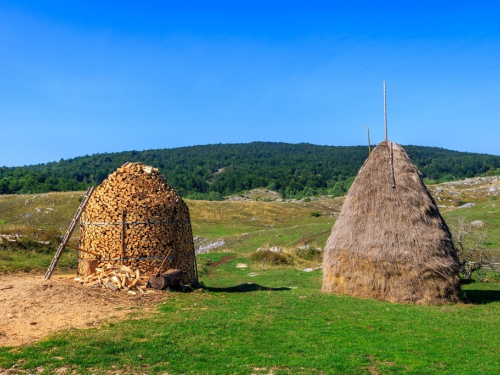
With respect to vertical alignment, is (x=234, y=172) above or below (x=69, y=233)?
above

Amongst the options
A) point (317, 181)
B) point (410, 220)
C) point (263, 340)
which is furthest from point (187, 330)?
point (317, 181)

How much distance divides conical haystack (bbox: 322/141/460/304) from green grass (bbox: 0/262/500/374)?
0.86m

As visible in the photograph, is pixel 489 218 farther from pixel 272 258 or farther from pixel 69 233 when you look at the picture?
pixel 69 233

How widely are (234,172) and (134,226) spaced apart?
12650cm

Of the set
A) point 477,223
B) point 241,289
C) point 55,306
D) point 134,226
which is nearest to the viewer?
point 55,306

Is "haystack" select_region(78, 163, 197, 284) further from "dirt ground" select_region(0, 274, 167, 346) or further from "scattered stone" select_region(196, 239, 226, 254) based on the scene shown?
"scattered stone" select_region(196, 239, 226, 254)

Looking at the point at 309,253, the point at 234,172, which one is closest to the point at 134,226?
the point at 309,253

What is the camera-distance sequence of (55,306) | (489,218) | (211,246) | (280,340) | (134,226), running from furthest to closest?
1. (211,246)
2. (489,218)
3. (134,226)
4. (55,306)
5. (280,340)

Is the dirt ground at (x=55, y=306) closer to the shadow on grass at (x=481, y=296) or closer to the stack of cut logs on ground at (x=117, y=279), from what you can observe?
the stack of cut logs on ground at (x=117, y=279)

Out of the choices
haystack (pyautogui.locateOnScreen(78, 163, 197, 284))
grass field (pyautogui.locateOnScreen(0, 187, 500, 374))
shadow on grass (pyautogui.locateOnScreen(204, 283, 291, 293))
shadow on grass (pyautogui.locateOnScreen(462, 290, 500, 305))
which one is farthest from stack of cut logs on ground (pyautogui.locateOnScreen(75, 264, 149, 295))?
shadow on grass (pyautogui.locateOnScreen(462, 290, 500, 305))

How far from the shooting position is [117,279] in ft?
46.5

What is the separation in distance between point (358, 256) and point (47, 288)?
1068 cm

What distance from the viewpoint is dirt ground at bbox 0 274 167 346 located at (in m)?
9.88

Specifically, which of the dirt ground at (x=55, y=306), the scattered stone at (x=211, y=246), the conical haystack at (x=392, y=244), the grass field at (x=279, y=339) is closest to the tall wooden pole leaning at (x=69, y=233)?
the dirt ground at (x=55, y=306)
